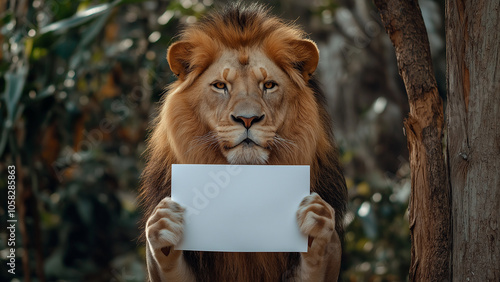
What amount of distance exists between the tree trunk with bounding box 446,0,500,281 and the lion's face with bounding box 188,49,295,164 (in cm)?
62

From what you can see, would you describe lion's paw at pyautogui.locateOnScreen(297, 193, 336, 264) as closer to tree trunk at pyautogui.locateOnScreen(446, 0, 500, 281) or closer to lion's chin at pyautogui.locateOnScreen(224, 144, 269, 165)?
lion's chin at pyautogui.locateOnScreen(224, 144, 269, 165)

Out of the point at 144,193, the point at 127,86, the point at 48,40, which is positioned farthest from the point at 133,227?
the point at 144,193

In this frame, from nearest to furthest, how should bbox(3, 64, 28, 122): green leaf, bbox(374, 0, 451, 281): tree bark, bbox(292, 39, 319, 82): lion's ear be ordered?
bbox(374, 0, 451, 281): tree bark
bbox(292, 39, 319, 82): lion's ear
bbox(3, 64, 28, 122): green leaf

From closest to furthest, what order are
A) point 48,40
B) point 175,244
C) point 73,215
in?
point 175,244, point 48,40, point 73,215

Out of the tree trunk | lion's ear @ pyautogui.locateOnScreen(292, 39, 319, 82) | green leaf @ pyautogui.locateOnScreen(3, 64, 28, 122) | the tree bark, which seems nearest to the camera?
the tree trunk

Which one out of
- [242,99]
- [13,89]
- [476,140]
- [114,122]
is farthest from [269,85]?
[114,122]

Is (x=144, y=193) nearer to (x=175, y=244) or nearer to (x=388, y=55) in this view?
(x=175, y=244)

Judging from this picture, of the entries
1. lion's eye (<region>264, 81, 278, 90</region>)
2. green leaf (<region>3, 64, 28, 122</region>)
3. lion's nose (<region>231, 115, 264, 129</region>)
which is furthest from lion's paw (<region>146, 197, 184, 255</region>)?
green leaf (<region>3, 64, 28, 122</region>)

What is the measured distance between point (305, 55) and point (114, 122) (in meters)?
3.73

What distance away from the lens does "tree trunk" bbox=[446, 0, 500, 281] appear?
5.67ft

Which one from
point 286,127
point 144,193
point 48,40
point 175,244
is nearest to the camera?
point 175,244

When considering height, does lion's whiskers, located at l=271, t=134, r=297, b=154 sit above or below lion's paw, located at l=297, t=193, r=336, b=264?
above

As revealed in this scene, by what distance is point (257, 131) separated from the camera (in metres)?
1.77

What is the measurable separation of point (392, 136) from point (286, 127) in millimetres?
4020
